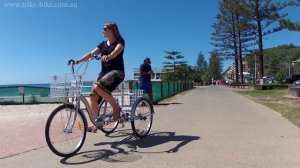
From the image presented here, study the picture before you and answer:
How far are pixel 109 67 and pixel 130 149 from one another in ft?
4.48

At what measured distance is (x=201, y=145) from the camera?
5.77 meters

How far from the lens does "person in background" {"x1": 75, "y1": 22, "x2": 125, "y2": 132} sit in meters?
5.84

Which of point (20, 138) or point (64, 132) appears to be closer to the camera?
point (64, 132)

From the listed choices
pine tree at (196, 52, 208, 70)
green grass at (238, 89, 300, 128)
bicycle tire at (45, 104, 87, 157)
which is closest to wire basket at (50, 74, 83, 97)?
bicycle tire at (45, 104, 87, 157)

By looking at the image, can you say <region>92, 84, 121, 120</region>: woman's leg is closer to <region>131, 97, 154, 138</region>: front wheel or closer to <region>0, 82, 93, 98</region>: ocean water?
<region>131, 97, 154, 138</region>: front wheel

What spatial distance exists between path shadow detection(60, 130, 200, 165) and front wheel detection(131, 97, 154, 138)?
13 cm

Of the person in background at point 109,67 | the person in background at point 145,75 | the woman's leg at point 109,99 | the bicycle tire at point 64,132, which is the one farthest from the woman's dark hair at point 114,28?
the person in background at point 145,75

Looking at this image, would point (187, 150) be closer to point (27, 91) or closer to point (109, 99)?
point (109, 99)

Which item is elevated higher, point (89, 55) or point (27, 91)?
point (89, 55)

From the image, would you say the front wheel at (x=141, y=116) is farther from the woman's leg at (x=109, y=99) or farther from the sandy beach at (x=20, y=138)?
the sandy beach at (x=20, y=138)

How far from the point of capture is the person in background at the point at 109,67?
5.84m

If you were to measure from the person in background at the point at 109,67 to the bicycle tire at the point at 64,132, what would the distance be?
1.06 feet

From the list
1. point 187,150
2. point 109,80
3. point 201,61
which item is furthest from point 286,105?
point 201,61

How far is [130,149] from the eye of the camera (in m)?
5.62
